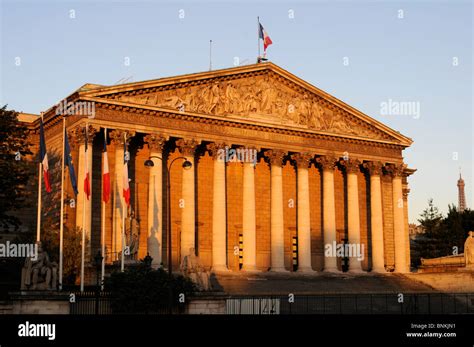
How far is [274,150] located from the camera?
56.7m

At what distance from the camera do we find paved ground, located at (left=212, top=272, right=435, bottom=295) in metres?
48.8

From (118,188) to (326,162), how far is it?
19.1 meters

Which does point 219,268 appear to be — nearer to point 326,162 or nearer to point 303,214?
point 303,214

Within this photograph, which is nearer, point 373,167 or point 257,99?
point 257,99

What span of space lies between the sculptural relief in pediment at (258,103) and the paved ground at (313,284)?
40.7 ft

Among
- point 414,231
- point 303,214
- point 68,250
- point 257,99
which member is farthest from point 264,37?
point 414,231

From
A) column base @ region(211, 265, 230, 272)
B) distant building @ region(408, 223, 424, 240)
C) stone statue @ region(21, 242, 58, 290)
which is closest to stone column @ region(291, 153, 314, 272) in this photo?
column base @ region(211, 265, 230, 272)

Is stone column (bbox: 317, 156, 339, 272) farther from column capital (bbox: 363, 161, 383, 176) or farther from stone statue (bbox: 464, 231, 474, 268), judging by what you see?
stone statue (bbox: 464, 231, 474, 268)

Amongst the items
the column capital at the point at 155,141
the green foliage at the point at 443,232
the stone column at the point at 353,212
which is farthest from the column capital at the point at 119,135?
the green foliage at the point at 443,232

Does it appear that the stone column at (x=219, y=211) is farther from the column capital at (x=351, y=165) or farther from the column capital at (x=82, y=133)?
the column capital at (x=351, y=165)

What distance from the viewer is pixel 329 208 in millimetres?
59031

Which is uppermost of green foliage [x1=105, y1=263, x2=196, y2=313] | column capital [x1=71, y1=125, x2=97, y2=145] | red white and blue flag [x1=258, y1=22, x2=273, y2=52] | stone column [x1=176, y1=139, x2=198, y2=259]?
red white and blue flag [x1=258, y1=22, x2=273, y2=52]

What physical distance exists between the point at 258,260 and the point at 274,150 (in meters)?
9.01

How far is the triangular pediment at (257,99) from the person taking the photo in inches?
2014
